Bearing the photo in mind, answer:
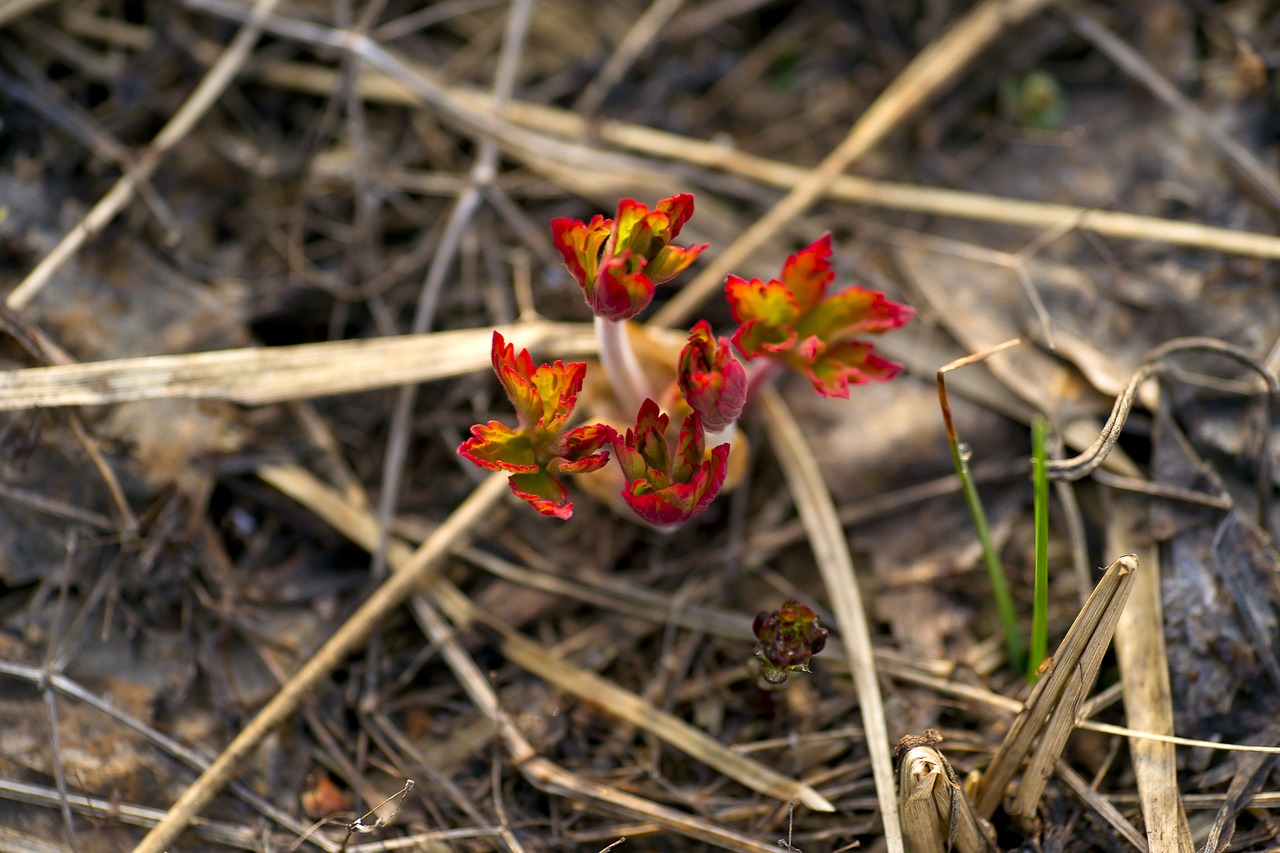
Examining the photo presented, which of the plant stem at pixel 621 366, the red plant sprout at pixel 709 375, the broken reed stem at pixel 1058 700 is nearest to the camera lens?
the broken reed stem at pixel 1058 700

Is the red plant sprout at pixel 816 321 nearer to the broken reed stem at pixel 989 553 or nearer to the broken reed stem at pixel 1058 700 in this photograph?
the broken reed stem at pixel 989 553

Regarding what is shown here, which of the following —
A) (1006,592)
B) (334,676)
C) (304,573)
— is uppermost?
(1006,592)

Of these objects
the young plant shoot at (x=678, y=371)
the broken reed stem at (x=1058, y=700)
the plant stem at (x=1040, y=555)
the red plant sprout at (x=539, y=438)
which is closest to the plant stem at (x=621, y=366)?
the young plant shoot at (x=678, y=371)

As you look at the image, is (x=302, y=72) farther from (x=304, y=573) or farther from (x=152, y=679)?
(x=152, y=679)

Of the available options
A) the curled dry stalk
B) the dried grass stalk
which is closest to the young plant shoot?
the curled dry stalk

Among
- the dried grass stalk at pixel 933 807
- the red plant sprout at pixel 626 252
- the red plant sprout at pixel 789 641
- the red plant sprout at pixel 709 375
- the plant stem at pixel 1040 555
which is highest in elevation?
the red plant sprout at pixel 626 252

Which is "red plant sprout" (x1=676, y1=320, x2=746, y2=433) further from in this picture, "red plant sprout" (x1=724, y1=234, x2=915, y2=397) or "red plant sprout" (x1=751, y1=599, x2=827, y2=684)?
"red plant sprout" (x1=751, y1=599, x2=827, y2=684)

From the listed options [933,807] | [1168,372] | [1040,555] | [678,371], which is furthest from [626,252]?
[1168,372]

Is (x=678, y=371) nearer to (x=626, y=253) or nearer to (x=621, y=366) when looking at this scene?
(x=626, y=253)

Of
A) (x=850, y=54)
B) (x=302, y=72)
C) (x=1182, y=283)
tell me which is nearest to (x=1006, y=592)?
(x=1182, y=283)
